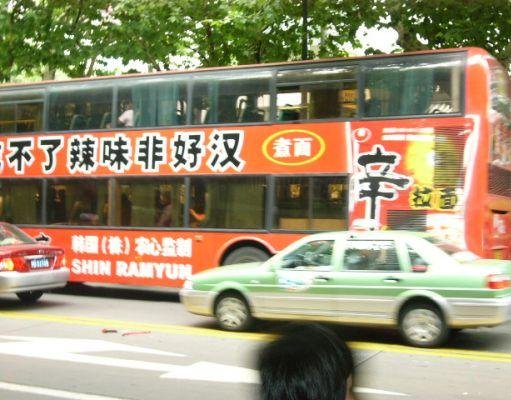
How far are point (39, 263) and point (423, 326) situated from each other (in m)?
6.24

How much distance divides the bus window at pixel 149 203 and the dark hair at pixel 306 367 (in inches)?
A: 409

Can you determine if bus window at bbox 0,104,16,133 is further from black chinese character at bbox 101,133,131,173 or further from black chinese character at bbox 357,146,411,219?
black chinese character at bbox 357,146,411,219

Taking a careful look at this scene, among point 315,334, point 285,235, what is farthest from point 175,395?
point 285,235

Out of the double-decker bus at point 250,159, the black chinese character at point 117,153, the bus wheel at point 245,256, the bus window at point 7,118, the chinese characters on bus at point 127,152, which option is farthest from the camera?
the bus window at point 7,118

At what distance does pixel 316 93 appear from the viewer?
36.0 feet

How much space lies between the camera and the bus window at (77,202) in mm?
12703

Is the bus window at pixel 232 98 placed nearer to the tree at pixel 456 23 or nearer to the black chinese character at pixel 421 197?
the black chinese character at pixel 421 197

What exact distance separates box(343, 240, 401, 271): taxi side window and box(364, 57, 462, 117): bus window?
2.79 meters

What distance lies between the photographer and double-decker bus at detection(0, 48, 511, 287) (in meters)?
9.88

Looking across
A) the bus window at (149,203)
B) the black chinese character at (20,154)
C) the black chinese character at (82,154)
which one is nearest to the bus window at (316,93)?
the bus window at (149,203)

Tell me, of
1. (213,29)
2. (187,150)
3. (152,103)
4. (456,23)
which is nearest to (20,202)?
(152,103)

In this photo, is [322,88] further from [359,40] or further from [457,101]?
[359,40]

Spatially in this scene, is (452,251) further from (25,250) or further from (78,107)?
(78,107)

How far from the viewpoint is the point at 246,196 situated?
37.7 feet
